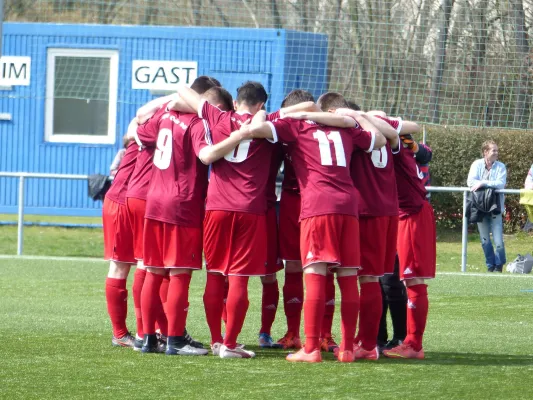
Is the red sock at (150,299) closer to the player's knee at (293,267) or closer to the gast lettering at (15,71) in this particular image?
the player's knee at (293,267)

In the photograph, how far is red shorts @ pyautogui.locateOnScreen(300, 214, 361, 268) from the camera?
22.2 feet

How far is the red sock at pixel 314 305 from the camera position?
267 inches

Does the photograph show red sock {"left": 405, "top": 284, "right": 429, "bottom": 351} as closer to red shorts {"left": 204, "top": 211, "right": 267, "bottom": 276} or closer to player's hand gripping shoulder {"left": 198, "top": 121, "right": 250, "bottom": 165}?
red shorts {"left": 204, "top": 211, "right": 267, "bottom": 276}

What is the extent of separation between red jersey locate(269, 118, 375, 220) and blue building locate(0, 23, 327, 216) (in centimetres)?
1163

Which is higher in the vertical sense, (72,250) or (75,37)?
(75,37)

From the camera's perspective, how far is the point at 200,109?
7.06 metres

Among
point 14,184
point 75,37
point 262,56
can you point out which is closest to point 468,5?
point 262,56

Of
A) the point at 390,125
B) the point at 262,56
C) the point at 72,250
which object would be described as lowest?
the point at 72,250

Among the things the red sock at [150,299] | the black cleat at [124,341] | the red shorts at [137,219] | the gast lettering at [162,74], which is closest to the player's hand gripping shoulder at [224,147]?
the red shorts at [137,219]

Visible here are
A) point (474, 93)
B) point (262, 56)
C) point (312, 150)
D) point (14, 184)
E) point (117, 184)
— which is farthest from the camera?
point (14, 184)

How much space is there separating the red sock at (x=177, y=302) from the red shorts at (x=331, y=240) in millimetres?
832

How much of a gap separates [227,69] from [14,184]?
15.6ft

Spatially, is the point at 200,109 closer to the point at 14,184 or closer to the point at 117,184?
the point at 117,184

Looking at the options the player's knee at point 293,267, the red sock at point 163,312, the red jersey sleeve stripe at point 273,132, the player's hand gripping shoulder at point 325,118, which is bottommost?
the red sock at point 163,312
